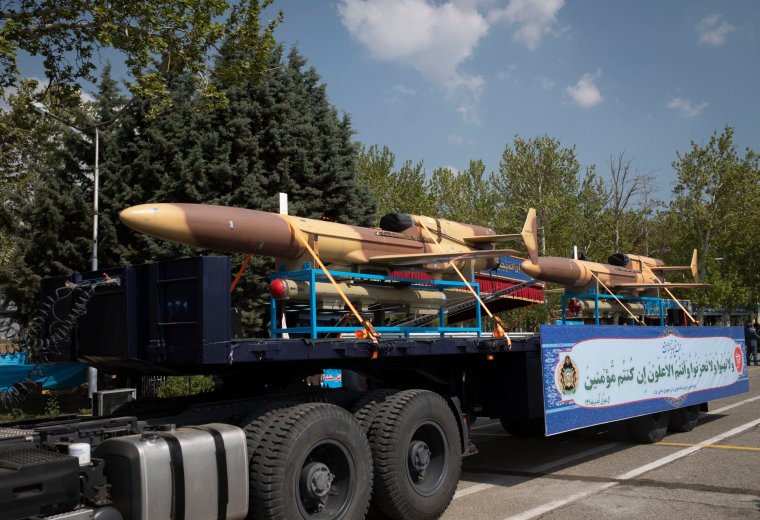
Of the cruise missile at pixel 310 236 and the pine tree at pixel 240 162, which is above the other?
the pine tree at pixel 240 162

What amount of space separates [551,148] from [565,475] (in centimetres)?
2363

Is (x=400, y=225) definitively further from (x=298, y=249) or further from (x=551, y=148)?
(x=551, y=148)

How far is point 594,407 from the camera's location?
8.29 m

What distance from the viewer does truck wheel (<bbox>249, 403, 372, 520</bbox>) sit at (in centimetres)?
498

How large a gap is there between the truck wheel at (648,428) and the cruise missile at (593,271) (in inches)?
102

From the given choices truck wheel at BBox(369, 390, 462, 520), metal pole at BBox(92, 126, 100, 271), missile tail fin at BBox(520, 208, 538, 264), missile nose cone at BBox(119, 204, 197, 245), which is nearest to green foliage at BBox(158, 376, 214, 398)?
missile nose cone at BBox(119, 204, 197, 245)

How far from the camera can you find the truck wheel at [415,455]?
5.94 metres

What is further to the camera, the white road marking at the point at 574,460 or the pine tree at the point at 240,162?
the pine tree at the point at 240,162

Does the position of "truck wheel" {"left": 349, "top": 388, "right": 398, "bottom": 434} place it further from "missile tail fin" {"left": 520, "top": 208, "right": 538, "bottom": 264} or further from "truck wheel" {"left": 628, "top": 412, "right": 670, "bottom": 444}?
"truck wheel" {"left": 628, "top": 412, "right": 670, "bottom": 444}

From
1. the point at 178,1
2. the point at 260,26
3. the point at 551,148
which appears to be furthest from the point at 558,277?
the point at 551,148

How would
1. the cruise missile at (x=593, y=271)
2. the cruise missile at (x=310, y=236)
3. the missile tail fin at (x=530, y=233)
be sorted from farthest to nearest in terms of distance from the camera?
1. the cruise missile at (x=593, y=271)
2. the missile tail fin at (x=530, y=233)
3. the cruise missile at (x=310, y=236)

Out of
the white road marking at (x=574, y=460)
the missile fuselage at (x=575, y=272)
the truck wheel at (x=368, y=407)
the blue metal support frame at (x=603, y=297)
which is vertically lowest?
the white road marking at (x=574, y=460)

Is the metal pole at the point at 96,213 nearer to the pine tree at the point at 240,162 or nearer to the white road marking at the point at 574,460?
the pine tree at the point at 240,162

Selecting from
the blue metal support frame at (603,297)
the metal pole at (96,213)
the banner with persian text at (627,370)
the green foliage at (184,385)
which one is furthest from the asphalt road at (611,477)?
the metal pole at (96,213)
